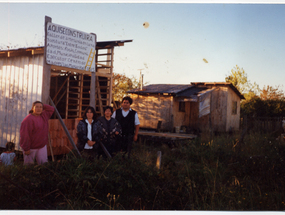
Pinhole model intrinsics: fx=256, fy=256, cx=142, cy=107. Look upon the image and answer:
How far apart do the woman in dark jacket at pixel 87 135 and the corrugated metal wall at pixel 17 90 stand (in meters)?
2.25

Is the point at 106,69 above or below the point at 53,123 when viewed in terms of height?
above

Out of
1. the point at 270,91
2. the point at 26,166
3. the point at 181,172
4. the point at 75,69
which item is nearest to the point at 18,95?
the point at 75,69

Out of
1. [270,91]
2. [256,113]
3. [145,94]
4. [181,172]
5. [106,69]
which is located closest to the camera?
[181,172]

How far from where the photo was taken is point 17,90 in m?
7.96

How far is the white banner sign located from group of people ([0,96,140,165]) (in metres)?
1.54

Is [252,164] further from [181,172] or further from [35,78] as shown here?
[35,78]

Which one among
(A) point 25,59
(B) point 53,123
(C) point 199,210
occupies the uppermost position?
(A) point 25,59

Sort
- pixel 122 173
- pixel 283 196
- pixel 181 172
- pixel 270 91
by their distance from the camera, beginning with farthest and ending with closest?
pixel 270 91 → pixel 181 172 → pixel 283 196 → pixel 122 173

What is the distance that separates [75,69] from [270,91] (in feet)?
89.3

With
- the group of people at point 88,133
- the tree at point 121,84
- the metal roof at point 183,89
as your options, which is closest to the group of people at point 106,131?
the group of people at point 88,133

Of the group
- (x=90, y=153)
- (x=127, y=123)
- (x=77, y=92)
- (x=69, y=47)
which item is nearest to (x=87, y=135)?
(x=90, y=153)

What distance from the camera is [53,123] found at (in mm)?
7711

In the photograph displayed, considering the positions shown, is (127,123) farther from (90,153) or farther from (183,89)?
(183,89)

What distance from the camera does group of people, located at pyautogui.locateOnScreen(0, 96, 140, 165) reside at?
541cm
